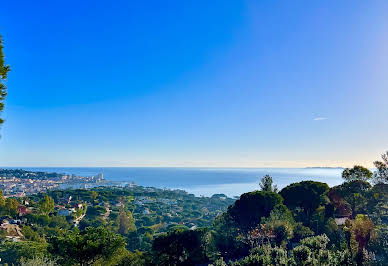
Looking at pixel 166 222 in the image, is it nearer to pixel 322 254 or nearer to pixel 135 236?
pixel 135 236

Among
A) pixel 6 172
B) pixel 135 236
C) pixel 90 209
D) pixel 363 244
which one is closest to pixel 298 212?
pixel 363 244

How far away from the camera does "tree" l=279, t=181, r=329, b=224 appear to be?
23.0 m

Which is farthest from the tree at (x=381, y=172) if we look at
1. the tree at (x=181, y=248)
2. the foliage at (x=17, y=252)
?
the foliage at (x=17, y=252)

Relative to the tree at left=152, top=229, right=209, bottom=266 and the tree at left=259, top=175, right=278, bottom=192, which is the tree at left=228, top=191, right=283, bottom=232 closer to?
the tree at left=259, top=175, right=278, bottom=192

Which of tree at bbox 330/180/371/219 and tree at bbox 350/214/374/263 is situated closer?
tree at bbox 350/214/374/263

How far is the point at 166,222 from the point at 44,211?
27400 mm

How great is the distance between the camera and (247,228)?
77.0 ft

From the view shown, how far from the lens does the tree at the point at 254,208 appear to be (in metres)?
23.9

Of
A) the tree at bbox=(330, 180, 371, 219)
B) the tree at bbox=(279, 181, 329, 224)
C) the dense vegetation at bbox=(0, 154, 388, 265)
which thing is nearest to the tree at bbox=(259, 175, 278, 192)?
the dense vegetation at bbox=(0, 154, 388, 265)

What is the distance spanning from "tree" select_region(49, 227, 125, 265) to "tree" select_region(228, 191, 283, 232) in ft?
49.9

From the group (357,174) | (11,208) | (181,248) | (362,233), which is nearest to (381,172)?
(357,174)

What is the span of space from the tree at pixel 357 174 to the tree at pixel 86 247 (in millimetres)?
21262

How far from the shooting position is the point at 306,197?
23688 mm

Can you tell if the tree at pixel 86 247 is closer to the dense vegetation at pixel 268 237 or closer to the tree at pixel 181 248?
the dense vegetation at pixel 268 237
